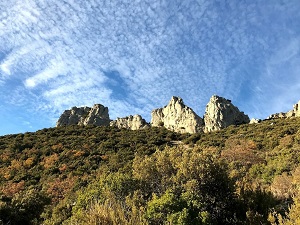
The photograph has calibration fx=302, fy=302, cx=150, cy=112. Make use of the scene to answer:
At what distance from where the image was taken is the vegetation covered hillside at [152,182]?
42.0 ft

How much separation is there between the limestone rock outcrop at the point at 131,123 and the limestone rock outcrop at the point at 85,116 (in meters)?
2.61

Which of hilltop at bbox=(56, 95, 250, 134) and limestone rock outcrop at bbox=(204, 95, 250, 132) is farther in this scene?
hilltop at bbox=(56, 95, 250, 134)

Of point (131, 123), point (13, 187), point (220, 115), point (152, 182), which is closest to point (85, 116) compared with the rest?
point (131, 123)

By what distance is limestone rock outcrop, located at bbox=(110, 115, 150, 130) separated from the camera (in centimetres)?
7250

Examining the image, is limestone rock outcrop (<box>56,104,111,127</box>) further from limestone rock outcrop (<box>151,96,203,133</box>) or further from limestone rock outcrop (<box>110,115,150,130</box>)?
limestone rock outcrop (<box>151,96,203,133</box>)

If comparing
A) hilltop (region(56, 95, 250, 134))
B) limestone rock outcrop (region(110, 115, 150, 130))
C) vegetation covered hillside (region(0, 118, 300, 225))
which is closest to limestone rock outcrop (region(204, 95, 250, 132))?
hilltop (region(56, 95, 250, 134))

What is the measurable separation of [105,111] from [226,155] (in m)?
46.6

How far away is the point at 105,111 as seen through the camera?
76812 mm

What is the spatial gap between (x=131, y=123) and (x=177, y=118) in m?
11.8

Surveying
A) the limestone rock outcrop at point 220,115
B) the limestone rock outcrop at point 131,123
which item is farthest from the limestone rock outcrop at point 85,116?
the limestone rock outcrop at point 220,115

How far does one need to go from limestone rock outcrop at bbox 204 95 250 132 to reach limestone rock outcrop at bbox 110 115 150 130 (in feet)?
51.7

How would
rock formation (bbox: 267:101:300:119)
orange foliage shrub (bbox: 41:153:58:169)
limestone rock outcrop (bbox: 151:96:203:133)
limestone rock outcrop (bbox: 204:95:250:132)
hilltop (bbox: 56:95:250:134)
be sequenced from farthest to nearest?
rock formation (bbox: 267:101:300:119), limestone rock outcrop (bbox: 151:96:203:133), hilltop (bbox: 56:95:250:134), limestone rock outcrop (bbox: 204:95:250:132), orange foliage shrub (bbox: 41:153:58:169)

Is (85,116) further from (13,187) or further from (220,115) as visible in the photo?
(13,187)

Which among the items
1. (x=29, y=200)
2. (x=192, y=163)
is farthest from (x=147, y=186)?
(x=29, y=200)
